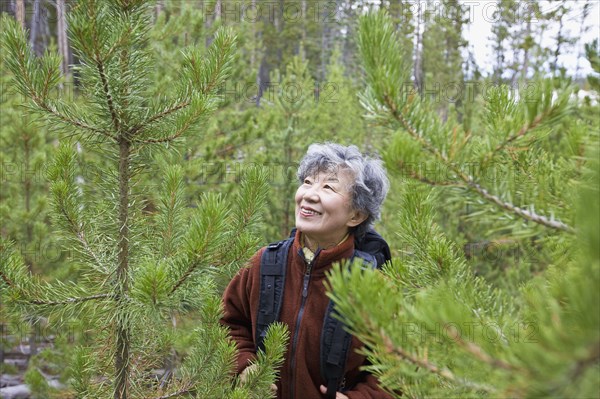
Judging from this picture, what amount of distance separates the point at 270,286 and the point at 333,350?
1.55ft

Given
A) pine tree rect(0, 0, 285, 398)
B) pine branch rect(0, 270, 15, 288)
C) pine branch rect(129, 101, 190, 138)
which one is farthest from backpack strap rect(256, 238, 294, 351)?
pine branch rect(0, 270, 15, 288)

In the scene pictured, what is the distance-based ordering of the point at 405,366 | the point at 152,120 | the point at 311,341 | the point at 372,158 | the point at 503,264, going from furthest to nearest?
the point at 503,264 → the point at 372,158 → the point at 311,341 → the point at 152,120 → the point at 405,366

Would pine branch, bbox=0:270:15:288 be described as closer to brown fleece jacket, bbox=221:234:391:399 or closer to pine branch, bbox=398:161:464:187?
brown fleece jacket, bbox=221:234:391:399

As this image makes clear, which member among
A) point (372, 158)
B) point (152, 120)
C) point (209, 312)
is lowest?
point (209, 312)

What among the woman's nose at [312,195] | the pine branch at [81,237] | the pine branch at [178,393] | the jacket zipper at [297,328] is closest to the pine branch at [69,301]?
the pine branch at [81,237]

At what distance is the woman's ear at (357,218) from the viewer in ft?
8.80

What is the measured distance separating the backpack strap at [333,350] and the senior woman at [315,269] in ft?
0.10

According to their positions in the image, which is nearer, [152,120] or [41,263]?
[152,120]

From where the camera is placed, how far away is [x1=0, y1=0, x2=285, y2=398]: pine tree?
1714 mm

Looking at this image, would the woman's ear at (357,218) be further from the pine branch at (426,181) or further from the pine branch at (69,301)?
the pine branch at (426,181)

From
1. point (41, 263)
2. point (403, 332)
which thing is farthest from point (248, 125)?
point (403, 332)

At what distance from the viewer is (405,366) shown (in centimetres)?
96

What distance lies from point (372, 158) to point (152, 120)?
56.0 inches

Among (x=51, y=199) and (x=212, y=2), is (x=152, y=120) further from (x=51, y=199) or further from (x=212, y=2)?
(x=212, y=2)
